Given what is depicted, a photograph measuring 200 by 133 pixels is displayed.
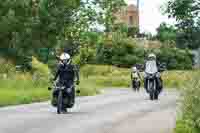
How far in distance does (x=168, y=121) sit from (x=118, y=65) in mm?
56612

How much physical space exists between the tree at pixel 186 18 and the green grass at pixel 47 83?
1241 millimetres

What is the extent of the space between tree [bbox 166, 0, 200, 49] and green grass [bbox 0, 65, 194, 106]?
1241 millimetres

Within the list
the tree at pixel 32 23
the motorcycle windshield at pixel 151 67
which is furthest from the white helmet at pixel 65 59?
the tree at pixel 32 23

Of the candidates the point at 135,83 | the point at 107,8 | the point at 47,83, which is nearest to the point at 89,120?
the point at 47,83

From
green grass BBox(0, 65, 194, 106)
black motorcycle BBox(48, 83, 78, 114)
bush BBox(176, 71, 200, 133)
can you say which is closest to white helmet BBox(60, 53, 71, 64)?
black motorcycle BBox(48, 83, 78, 114)

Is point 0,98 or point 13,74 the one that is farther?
point 13,74

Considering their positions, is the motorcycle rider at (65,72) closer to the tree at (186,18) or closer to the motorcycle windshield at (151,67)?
the tree at (186,18)

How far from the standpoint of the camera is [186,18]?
2573 centimetres

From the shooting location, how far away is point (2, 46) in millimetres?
59188

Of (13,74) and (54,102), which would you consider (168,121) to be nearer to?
(54,102)

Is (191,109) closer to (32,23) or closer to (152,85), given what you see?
(152,85)

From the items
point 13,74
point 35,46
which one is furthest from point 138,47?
point 13,74

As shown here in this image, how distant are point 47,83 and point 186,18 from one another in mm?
16925

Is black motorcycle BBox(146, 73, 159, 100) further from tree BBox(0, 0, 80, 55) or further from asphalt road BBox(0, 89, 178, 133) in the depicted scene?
tree BBox(0, 0, 80, 55)
